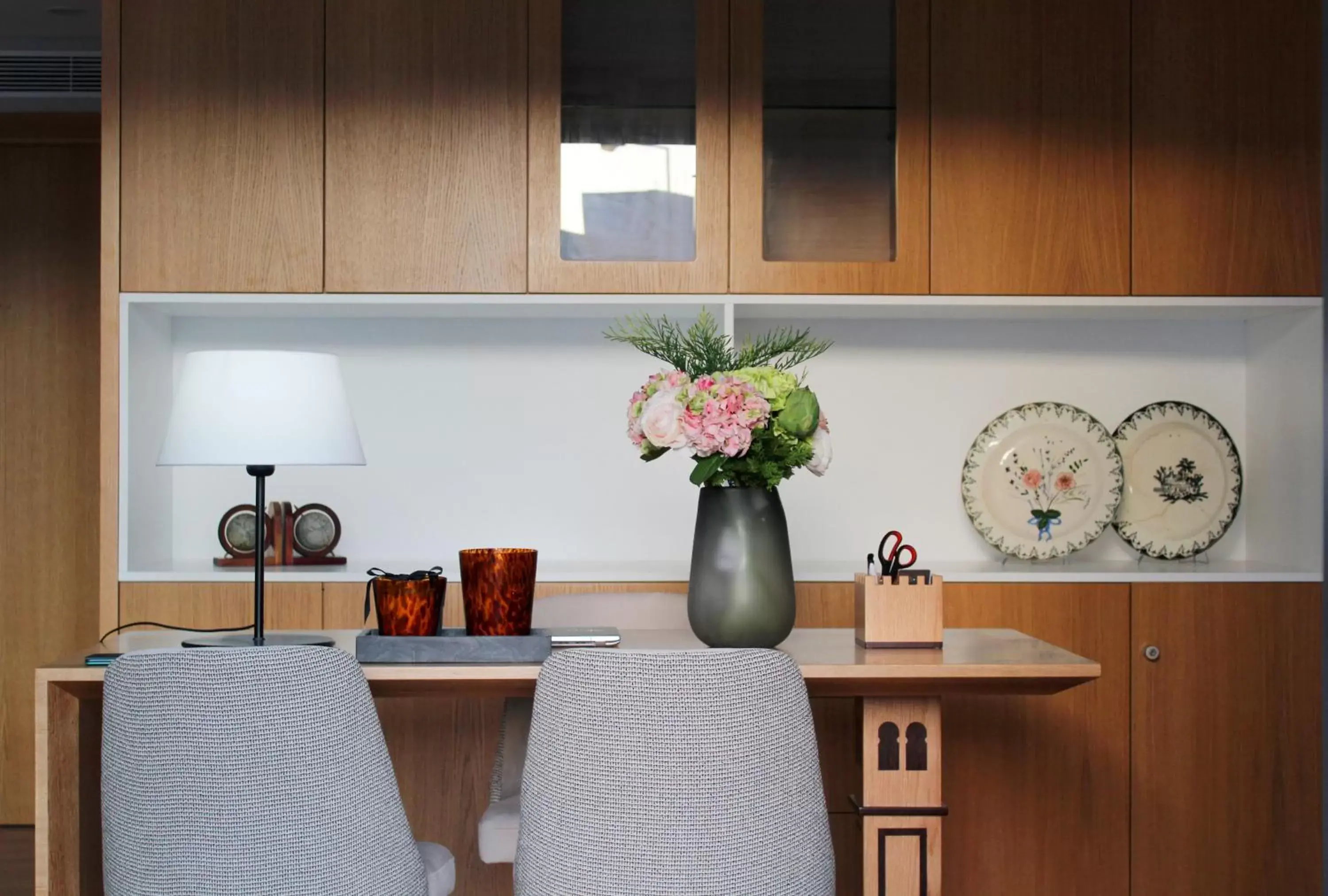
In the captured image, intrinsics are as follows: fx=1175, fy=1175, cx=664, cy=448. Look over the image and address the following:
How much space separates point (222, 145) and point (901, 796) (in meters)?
2.02

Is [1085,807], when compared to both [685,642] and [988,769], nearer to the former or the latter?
[988,769]

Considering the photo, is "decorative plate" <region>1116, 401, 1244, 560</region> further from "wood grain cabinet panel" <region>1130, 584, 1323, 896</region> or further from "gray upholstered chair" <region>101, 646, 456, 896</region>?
"gray upholstered chair" <region>101, 646, 456, 896</region>

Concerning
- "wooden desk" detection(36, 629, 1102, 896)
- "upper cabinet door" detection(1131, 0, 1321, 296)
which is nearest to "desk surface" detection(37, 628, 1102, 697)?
"wooden desk" detection(36, 629, 1102, 896)

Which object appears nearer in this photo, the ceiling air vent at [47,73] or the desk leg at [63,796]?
the desk leg at [63,796]

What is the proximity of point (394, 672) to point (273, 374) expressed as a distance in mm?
510

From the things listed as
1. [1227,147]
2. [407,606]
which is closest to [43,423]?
[407,606]

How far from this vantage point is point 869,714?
189 cm

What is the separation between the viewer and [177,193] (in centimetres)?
266

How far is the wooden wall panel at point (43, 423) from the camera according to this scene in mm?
3809

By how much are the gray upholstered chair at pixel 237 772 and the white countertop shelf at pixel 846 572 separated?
112cm

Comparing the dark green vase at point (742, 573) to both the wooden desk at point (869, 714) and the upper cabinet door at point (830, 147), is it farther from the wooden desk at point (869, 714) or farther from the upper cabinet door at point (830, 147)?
the upper cabinet door at point (830, 147)

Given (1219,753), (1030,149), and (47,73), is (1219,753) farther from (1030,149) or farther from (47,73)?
(47,73)

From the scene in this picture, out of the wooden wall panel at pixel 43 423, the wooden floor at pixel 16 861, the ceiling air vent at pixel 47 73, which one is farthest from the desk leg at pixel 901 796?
the ceiling air vent at pixel 47 73

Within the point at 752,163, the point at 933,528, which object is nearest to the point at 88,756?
the point at 752,163
